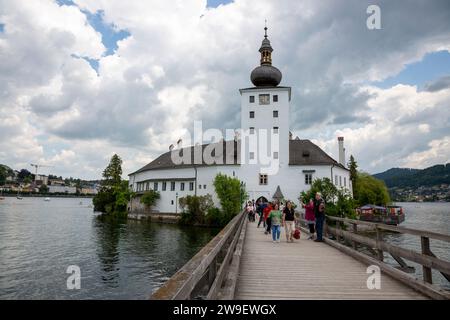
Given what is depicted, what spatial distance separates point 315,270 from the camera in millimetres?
7602

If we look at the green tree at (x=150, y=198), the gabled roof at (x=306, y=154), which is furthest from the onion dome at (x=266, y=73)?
the green tree at (x=150, y=198)

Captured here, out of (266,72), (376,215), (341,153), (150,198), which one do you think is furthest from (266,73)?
(376,215)

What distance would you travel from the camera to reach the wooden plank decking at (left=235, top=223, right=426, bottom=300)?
18.3 feet

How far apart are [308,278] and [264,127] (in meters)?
41.2

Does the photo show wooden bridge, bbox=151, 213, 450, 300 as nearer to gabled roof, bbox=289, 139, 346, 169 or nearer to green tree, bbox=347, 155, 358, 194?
gabled roof, bbox=289, 139, 346, 169

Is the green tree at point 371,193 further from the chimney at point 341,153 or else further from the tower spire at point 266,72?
the tower spire at point 266,72

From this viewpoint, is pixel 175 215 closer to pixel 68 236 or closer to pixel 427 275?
pixel 68 236

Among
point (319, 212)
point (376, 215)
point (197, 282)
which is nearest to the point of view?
point (197, 282)

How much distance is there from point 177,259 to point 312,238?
1399 cm

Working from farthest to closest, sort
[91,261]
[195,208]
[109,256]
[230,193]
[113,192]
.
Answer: [113,192] < [195,208] < [230,193] < [109,256] < [91,261]

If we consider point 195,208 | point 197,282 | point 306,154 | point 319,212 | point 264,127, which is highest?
point 264,127

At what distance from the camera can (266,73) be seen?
154 ft

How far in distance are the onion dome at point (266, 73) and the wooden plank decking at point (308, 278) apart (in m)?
39.7

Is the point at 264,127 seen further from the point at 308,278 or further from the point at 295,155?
the point at 308,278
